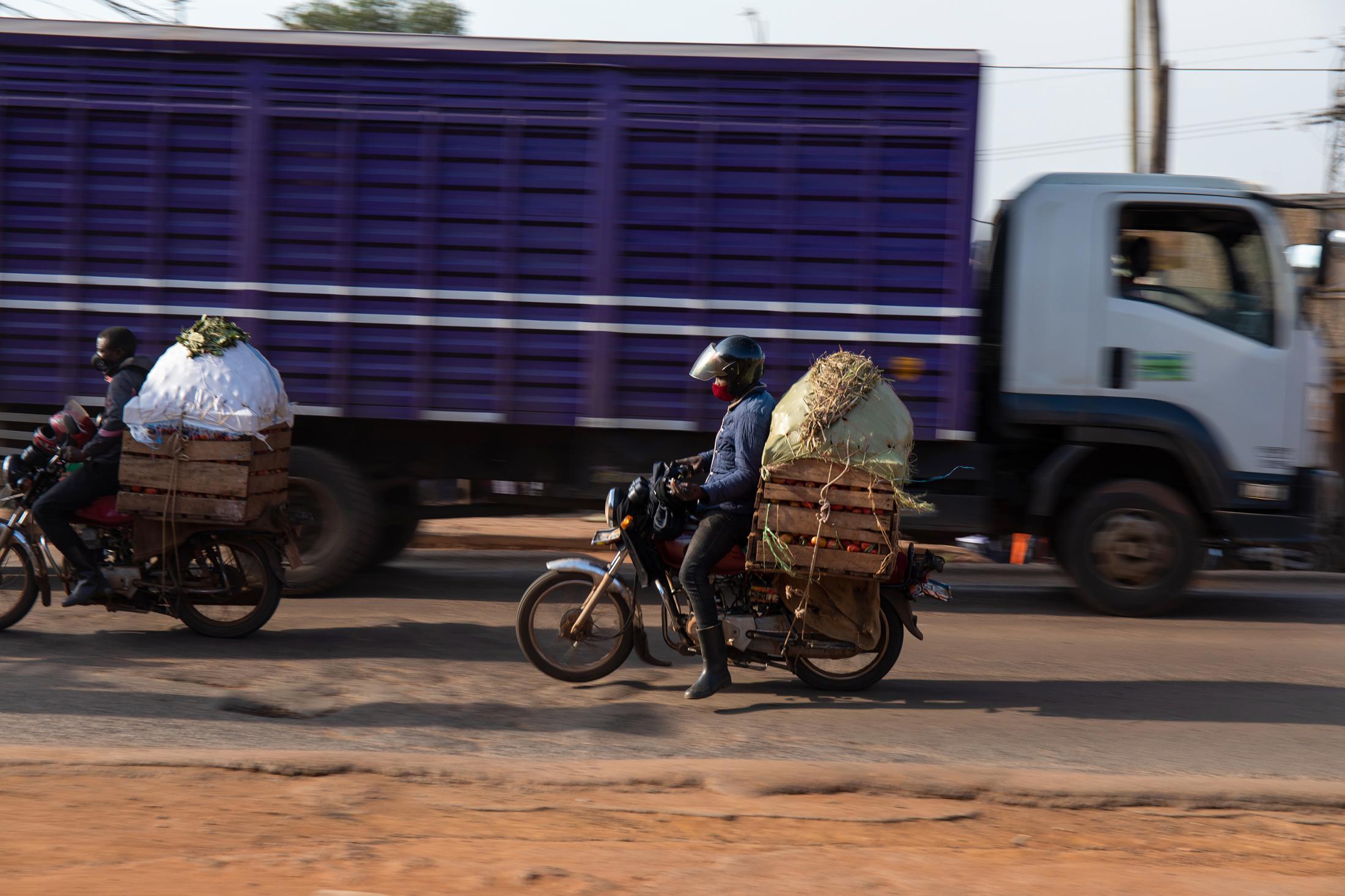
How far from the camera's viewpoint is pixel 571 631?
5.95 m

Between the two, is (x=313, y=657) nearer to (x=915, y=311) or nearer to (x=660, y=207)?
(x=660, y=207)

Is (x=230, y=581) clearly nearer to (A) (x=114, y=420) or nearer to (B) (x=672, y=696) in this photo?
(A) (x=114, y=420)

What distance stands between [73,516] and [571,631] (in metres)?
2.94

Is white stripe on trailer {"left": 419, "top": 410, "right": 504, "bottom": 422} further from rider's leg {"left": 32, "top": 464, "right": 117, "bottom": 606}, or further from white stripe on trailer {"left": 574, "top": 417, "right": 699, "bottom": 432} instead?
rider's leg {"left": 32, "top": 464, "right": 117, "bottom": 606}

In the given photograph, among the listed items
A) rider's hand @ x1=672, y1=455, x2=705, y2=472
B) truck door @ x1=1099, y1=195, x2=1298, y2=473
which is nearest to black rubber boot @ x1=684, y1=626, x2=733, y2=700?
rider's hand @ x1=672, y1=455, x2=705, y2=472

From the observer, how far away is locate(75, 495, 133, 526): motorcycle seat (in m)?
6.64

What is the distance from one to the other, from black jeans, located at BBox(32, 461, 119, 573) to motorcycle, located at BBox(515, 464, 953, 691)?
8.43 ft

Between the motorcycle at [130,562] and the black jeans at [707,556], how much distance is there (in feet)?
8.25

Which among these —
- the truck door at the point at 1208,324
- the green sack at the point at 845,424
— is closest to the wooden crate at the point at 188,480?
the green sack at the point at 845,424

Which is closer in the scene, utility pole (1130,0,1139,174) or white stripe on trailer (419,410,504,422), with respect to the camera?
white stripe on trailer (419,410,504,422)

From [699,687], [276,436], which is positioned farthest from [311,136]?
[699,687]

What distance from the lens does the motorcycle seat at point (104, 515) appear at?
664 centimetres

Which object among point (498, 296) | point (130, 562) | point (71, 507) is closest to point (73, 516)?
point (71, 507)

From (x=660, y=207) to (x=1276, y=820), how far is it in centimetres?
517
